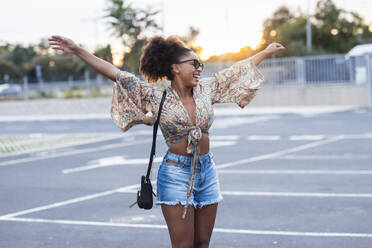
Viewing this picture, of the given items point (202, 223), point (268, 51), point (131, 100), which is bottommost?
point (202, 223)

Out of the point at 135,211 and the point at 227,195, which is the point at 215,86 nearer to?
the point at 135,211

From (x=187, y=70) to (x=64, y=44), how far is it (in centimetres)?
82

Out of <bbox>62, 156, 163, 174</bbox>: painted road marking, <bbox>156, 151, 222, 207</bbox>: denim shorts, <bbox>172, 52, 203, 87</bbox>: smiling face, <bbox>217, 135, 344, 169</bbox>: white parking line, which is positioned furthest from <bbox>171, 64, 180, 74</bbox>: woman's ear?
<bbox>62, 156, 163, 174</bbox>: painted road marking

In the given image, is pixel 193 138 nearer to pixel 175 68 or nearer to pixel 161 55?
pixel 175 68

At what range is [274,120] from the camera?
2084cm

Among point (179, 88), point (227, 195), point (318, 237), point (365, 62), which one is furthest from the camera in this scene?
point (365, 62)

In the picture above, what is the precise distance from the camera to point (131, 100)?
13.2ft

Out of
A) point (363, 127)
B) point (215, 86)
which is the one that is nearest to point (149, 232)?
point (215, 86)

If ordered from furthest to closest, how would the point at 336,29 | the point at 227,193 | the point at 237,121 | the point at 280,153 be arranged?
the point at 336,29 < the point at 237,121 < the point at 280,153 < the point at 227,193

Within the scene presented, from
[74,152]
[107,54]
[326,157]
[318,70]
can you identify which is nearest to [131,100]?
[107,54]

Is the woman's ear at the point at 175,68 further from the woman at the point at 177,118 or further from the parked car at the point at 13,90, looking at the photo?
the parked car at the point at 13,90

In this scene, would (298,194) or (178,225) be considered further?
(298,194)

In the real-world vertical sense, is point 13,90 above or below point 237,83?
below

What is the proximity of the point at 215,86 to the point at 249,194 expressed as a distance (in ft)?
13.4
